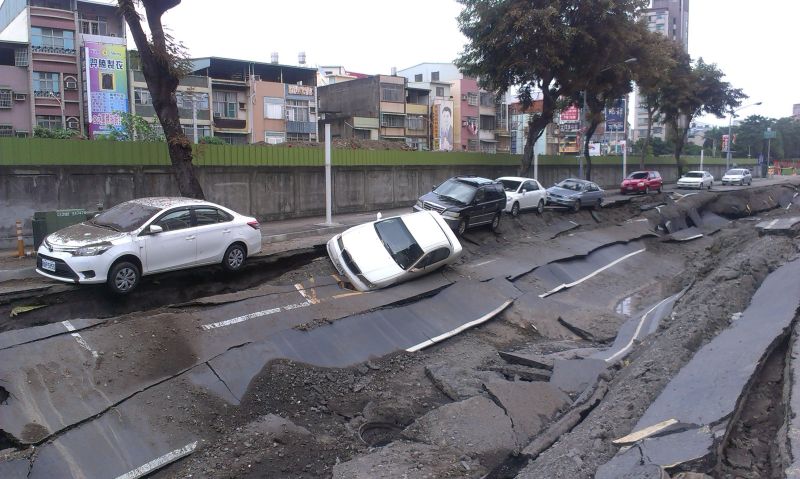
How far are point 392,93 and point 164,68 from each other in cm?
4360

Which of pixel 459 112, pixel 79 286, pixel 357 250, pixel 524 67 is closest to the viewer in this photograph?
pixel 79 286

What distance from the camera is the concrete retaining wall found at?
52.4ft

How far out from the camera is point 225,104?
47125 millimetres

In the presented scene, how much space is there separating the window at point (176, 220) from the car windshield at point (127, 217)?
0.66 ft

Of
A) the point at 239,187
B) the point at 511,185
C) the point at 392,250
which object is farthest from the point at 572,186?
the point at 392,250

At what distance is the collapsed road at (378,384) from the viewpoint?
19.1 feet

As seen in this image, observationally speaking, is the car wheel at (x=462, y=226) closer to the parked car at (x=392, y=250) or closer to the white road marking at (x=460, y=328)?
the parked car at (x=392, y=250)

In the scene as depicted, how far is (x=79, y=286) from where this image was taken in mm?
10609

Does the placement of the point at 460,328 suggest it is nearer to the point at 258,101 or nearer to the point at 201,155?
the point at 201,155

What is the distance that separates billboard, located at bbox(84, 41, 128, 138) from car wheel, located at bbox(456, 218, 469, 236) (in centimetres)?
3055

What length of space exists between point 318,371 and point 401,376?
50.4 inches

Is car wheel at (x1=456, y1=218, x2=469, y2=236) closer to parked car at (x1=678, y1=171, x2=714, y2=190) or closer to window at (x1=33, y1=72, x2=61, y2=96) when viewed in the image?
parked car at (x1=678, y1=171, x2=714, y2=190)

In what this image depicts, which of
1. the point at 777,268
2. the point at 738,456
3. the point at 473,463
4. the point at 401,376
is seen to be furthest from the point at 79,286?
the point at 777,268

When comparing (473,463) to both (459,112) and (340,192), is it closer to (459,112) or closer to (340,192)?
(340,192)
